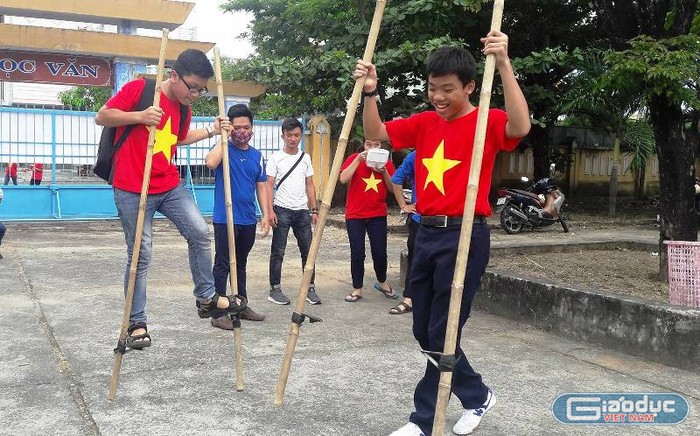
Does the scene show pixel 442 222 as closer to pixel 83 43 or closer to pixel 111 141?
pixel 111 141

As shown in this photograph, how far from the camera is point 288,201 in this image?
6.19m

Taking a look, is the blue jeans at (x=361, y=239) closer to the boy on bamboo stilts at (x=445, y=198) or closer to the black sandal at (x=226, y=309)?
the black sandal at (x=226, y=309)

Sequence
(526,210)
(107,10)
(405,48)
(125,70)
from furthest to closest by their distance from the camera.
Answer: (107,10) → (125,70) → (526,210) → (405,48)

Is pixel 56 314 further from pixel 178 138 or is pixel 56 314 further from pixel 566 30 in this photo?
pixel 566 30

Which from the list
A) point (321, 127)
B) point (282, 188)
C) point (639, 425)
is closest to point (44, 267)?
point (282, 188)

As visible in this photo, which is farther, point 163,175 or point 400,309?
point 400,309

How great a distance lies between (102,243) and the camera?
9.88 metres

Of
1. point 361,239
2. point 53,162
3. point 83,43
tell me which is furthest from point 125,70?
point 361,239

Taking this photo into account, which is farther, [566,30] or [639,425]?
[566,30]

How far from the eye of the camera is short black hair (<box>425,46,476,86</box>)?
9.67 feet

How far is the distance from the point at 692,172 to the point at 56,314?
5.83m

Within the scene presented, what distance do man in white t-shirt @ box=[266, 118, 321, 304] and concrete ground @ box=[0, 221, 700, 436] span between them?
12.5 inches

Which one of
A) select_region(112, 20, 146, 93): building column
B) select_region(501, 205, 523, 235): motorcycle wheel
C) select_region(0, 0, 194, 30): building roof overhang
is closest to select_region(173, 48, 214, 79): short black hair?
select_region(501, 205, 523, 235): motorcycle wheel

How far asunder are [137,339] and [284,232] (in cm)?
221
